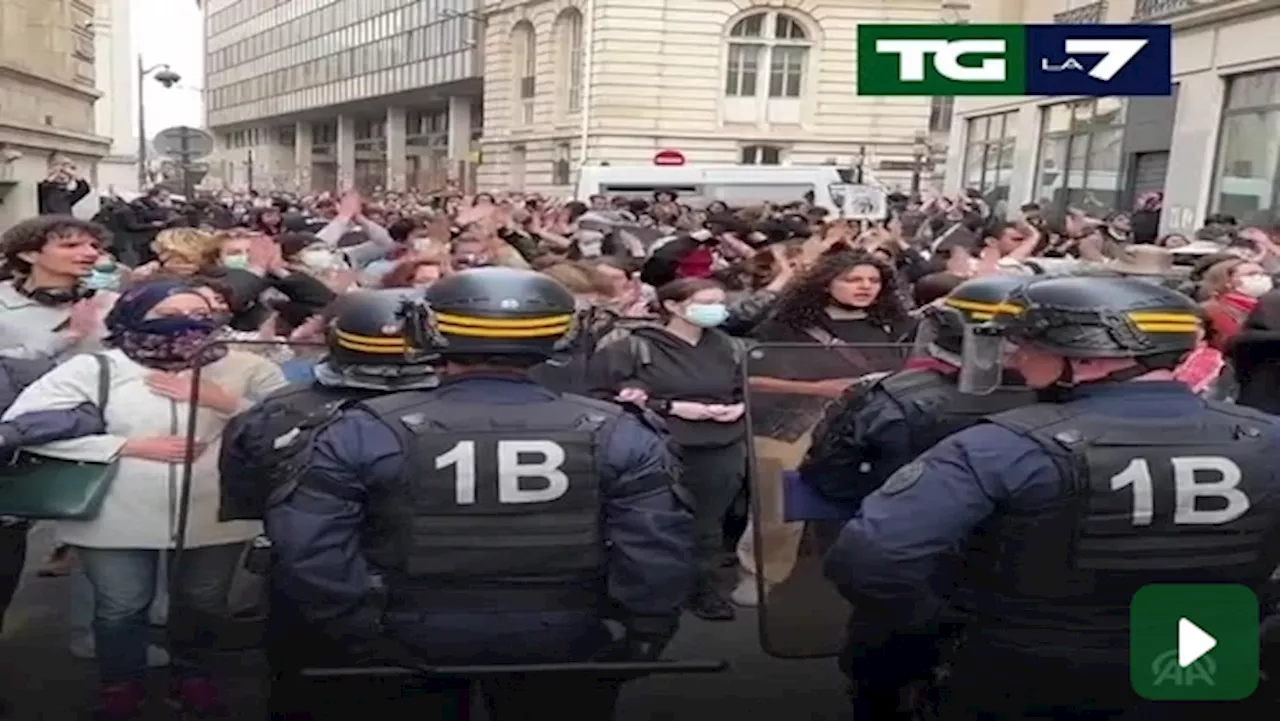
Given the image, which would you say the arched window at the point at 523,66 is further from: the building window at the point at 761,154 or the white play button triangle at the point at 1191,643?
the white play button triangle at the point at 1191,643

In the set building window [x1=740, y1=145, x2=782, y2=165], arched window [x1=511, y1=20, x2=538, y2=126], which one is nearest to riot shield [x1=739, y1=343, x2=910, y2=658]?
building window [x1=740, y1=145, x2=782, y2=165]

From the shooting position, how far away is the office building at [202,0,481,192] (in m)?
56.8

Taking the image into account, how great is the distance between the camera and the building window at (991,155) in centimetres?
2447

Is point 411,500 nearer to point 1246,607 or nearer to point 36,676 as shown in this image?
point 1246,607

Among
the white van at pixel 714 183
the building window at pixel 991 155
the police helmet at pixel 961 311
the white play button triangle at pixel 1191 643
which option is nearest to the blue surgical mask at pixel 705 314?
the police helmet at pixel 961 311

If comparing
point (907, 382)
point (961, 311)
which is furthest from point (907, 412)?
point (961, 311)

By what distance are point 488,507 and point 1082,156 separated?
66.9 ft

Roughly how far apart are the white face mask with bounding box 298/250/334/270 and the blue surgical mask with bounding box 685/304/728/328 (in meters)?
2.72

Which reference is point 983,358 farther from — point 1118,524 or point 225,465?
point 225,465

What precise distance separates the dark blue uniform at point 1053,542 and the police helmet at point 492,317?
2.50 feet

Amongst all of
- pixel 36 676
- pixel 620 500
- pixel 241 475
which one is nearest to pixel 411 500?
pixel 620 500

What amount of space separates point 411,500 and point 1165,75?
12.4ft

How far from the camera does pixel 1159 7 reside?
61.4 ft

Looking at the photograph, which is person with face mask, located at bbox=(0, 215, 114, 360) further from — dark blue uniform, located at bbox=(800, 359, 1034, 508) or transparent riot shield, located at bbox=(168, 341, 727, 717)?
dark blue uniform, located at bbox=(800, 359, 1034, 508)
